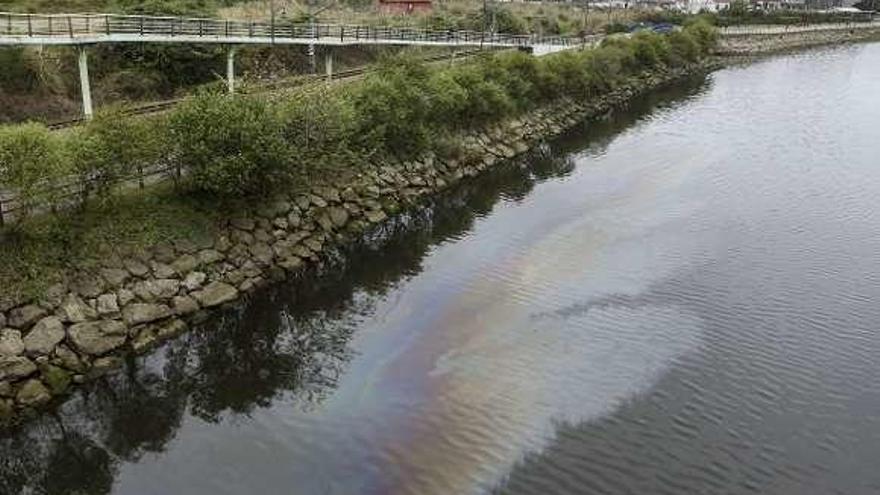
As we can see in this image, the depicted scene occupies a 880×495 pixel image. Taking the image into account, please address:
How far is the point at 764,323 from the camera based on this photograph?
32.5 metres

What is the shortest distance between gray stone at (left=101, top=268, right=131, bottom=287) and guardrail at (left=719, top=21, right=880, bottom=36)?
12583cm

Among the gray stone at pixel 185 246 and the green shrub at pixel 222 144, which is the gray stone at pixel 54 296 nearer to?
the gray stone at pixel 185 246

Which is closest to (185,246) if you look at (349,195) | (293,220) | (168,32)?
(293,220)

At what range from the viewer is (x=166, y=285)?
3212 centimetres

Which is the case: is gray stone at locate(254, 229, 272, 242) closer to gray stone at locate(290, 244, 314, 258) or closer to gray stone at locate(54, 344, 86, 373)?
gray stone at locate(290, 244, 314, 258)

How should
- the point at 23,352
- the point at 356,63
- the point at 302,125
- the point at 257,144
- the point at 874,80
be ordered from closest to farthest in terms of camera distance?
the point at 23,352 < the point at 257,144 < the point at 302,125 < the point at 356,63 < the point at 874,80

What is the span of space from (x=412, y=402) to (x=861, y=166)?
44.8 m

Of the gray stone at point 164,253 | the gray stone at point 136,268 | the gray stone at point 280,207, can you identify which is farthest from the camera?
the gray stone at point 280,207

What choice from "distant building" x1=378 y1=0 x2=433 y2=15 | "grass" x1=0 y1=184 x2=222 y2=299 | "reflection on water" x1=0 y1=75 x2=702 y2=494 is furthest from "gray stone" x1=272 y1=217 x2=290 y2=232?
"distant building" x1=378 y1=0 x2=433 y2=15

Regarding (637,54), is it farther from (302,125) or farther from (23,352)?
(23,352)

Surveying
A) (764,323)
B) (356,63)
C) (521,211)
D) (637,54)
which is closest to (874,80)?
(637,54)

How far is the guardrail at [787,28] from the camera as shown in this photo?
466 feet

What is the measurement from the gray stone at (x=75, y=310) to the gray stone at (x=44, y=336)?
0.36 meters

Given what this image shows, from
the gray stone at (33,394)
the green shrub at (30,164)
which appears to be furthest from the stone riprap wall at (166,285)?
the green shrub at (30,164)
